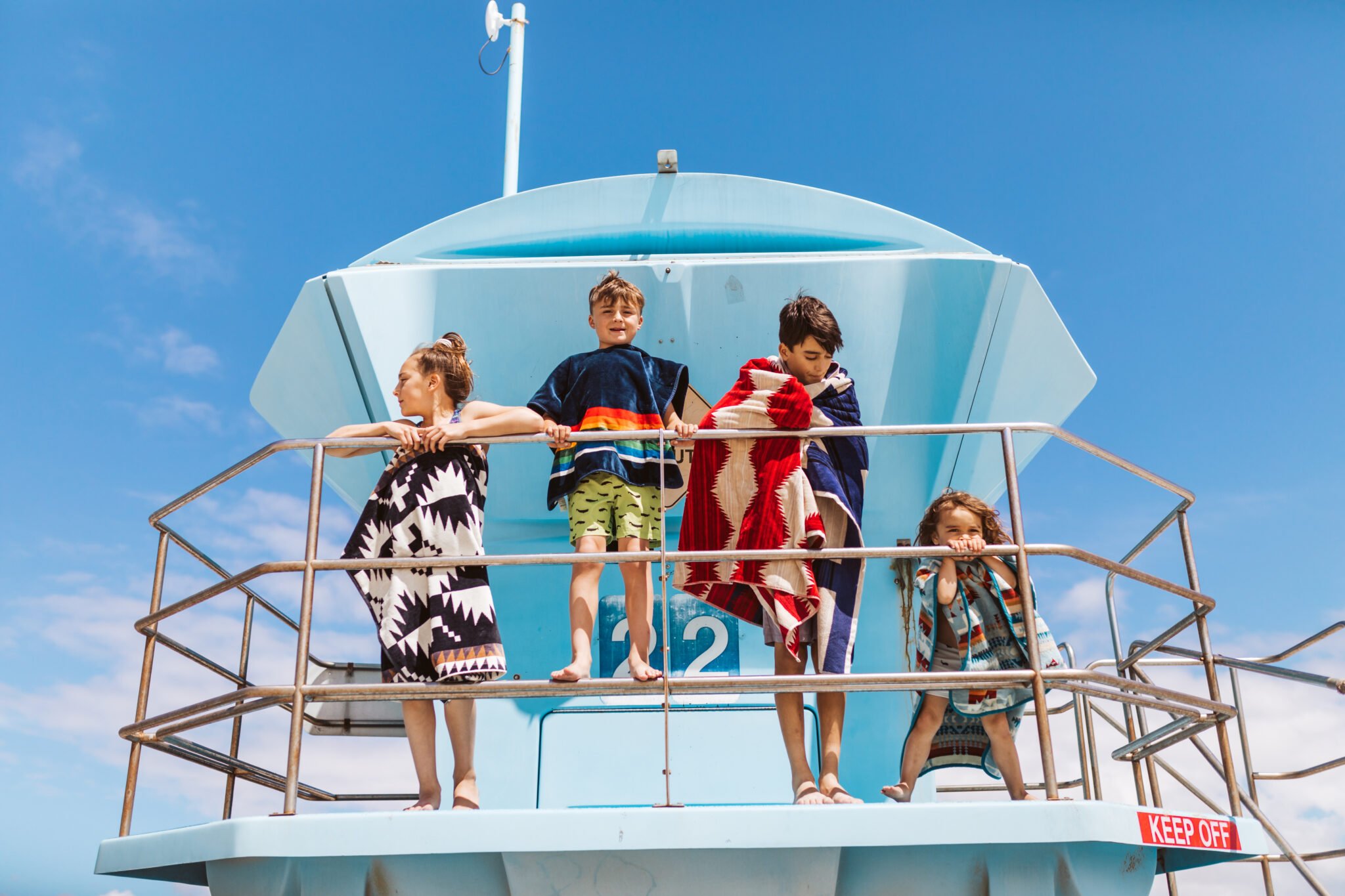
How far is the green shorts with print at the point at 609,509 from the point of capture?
3223 mm

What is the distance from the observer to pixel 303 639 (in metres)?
2.84

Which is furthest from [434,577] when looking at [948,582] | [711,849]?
[948,582]

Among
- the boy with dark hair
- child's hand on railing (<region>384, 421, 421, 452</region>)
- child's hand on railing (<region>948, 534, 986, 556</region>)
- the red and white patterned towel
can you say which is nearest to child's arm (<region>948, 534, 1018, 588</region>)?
child's hand on railing (<region>948, 534, 986, 556</region>)

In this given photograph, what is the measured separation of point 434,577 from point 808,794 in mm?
1194

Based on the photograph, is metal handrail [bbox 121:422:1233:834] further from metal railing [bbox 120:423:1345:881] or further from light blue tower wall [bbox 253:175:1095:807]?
light blue tower wall [bbox 253:175:1095:807]

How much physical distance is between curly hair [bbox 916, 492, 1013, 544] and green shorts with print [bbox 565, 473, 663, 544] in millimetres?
901

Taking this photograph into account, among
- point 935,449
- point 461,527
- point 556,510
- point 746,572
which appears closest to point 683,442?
point 746,572

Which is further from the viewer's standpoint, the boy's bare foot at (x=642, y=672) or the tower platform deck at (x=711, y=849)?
the boy's bare foot at (x=642, y=672)

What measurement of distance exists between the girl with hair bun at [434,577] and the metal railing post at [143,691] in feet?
2.07

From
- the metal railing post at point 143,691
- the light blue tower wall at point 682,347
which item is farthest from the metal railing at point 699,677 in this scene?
the light blue tower wall at point 682,347

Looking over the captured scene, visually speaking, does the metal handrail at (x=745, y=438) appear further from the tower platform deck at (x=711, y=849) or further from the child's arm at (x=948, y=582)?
the tower platform deck at (x=711, y=849)

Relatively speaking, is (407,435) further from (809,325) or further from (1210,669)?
(1210,669)

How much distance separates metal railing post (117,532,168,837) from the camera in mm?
3061

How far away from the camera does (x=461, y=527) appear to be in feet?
10.3
